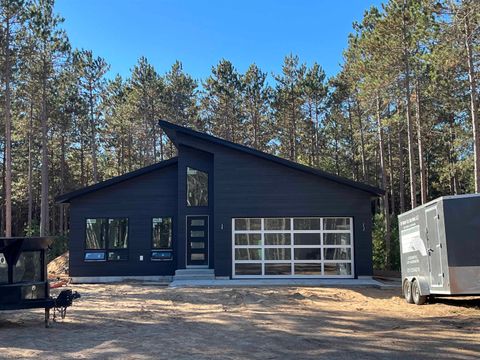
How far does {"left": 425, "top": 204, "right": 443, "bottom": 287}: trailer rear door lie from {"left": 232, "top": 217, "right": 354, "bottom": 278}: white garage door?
22.7 feet

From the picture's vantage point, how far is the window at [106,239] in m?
19.4

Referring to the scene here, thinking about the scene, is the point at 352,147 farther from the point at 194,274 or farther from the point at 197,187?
the point at 194,274

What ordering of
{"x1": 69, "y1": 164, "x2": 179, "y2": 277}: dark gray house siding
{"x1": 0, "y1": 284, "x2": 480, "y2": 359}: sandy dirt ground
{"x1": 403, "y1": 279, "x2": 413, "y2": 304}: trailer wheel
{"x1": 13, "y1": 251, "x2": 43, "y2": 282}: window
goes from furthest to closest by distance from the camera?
{"x1": 69, "y1": 164, "x2": 179, "y2": 277}: dark gray house siding, {"x1": 403, "y1": 279, "x2": 413, "y2": 304}: trailer wheel, {"x1": 13, "y1": 251, "x2": 43, "y2": 282}: window, {"x1": 0, "y1": 284, "x2": 480, "y2": 359}: sandy dirt ground

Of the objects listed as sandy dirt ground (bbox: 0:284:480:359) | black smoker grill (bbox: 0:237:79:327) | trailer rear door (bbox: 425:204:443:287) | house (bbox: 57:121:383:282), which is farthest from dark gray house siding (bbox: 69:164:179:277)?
trailer rear door (bbox: 425:204:443:287)

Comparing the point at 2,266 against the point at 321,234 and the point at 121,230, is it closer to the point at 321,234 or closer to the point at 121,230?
the point at 121,230

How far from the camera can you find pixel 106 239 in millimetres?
19469

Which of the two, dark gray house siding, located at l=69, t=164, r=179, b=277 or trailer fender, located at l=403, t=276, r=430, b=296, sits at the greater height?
dark gray house siding, located at l=69, t=164, r=179, b=277

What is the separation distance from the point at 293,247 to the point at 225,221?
2637 mm

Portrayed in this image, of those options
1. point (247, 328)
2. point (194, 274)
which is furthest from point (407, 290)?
point (194, 274)

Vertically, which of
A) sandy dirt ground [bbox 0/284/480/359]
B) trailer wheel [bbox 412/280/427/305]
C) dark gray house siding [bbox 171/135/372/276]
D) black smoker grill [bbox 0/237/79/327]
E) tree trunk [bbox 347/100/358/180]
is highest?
tree trunk [bbox 347/100/358/180]

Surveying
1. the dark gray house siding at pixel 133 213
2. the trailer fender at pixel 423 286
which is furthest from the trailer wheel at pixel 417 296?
the dark gray house siding at pixel 133 213

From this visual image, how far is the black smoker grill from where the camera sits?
866cm

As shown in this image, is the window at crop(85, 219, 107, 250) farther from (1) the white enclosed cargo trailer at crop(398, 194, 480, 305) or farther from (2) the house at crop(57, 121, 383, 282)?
(1) the white enclosed cargo trailer at crop(398, 194, 480, 305)

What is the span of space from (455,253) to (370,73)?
1369 centimetres
